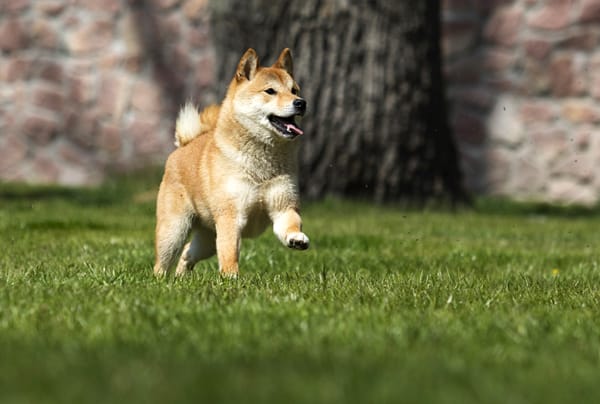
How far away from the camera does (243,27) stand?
8.97m

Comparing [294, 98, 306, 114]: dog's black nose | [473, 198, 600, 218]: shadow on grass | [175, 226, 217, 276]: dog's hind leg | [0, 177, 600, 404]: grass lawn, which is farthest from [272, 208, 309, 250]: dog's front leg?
[473, 198, 600, 218]: shadow on grass

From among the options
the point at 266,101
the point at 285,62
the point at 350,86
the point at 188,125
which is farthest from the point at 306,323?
the point at 350,86

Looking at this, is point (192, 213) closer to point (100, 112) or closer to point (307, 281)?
point (307, 281)

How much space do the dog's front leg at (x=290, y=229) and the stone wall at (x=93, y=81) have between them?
635 cm

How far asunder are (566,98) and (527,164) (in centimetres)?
73

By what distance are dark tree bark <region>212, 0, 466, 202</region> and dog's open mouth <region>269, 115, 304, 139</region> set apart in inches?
150

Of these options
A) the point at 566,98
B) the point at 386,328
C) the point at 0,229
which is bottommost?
the point at 0,229

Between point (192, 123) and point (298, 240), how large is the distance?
4.01 ft

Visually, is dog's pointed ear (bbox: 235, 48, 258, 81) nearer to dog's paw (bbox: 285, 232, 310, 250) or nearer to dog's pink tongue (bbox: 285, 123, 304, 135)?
dog's pink tongue (bbox: 285, 123, 304, 135)

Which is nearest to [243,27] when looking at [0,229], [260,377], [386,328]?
[0,229]

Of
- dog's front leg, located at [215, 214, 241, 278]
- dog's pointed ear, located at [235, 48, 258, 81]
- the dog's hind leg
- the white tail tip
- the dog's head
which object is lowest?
the dog's hind leg

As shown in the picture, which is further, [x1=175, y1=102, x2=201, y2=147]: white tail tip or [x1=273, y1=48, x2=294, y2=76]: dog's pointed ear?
[x1=175, y1=102, x2=201, y2=147]: white tail tip

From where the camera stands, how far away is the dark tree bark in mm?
8789

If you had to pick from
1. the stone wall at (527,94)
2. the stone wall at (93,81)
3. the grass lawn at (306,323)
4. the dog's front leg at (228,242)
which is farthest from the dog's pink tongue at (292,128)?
the stone wall at (93,81)
